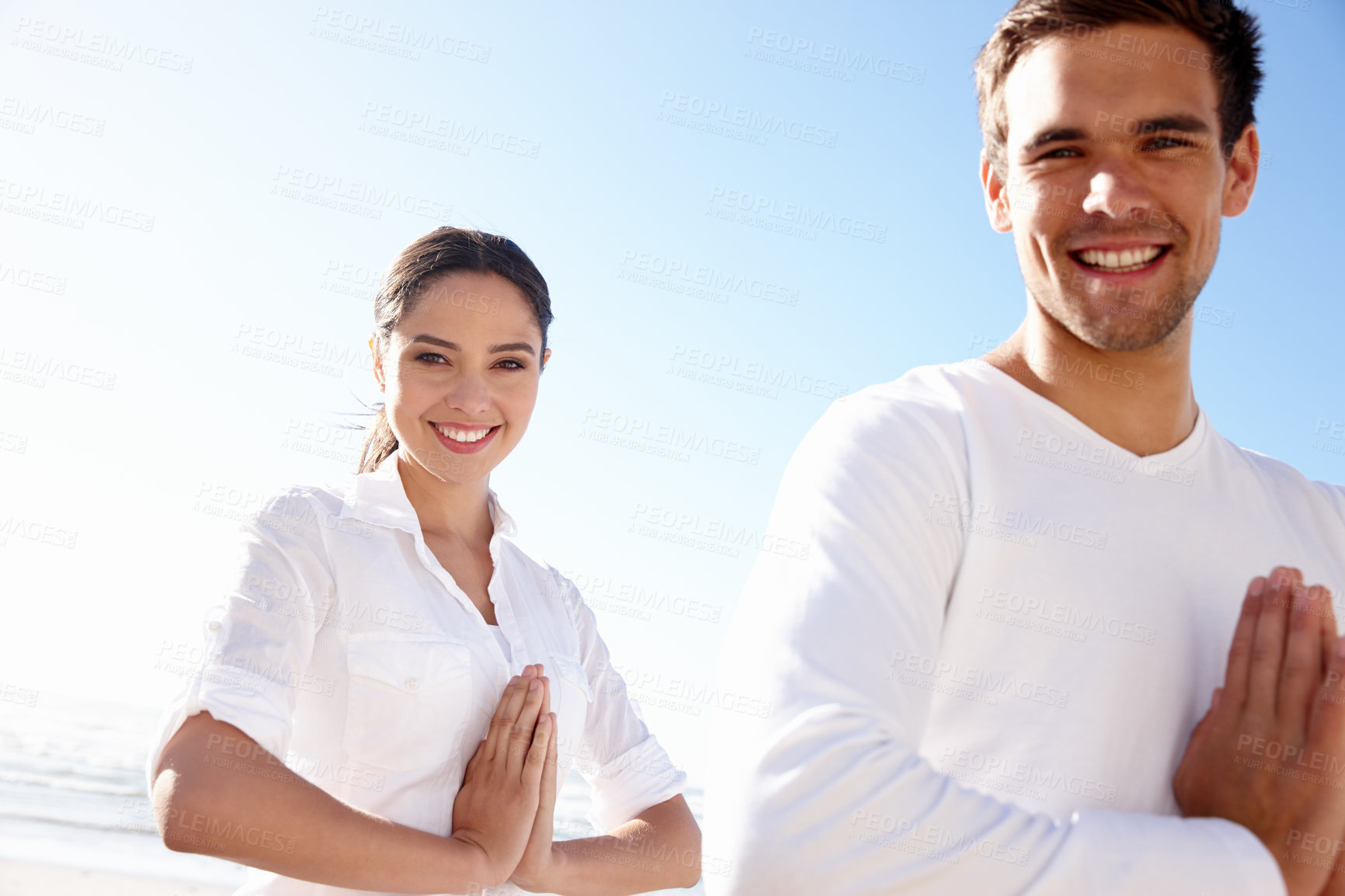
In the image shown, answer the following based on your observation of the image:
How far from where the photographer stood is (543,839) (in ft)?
7.68

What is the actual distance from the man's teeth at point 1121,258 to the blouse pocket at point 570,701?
1.70 m

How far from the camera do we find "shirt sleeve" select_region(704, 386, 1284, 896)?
1037mm

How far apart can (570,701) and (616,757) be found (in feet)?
0.80

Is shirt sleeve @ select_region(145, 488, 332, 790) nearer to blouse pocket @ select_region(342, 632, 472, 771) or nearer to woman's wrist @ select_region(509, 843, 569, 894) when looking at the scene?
blouse pocket @ select_region(342, 632, 472, 771)

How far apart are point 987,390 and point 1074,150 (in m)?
0.39


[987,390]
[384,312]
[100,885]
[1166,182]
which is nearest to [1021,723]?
[987,390]

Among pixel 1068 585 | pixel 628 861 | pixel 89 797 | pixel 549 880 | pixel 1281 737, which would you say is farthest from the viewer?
pixel 89 797

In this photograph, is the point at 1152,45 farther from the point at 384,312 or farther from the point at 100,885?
the point at 100,885

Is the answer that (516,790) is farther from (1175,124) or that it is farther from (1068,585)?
(1175,124)

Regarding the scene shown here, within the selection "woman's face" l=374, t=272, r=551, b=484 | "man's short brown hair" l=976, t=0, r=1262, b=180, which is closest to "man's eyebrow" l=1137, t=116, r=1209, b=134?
"man's short brown hair" l=976, t=0, r=1262, b=180

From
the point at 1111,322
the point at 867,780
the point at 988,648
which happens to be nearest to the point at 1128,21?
the point at 1111,322

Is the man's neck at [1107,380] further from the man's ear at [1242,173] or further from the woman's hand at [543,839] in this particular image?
the woman's hand at [543,839]

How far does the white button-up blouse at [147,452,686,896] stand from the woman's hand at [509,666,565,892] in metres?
0.13

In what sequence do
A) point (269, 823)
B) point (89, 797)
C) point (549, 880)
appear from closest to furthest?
point (269, 823) → point (549, 880) → point (89, 797)
